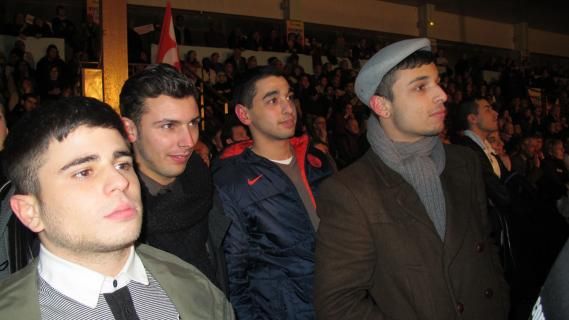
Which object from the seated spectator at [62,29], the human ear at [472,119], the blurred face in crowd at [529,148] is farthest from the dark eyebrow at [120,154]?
the seated spectator at [62,29]

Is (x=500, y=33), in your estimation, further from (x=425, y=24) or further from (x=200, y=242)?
(x=200, y=242)

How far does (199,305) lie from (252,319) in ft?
2.50

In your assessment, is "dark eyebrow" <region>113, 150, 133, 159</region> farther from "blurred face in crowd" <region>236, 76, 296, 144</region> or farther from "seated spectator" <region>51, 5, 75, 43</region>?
"seated spectator" <region>51, 5, 75, 43</region>

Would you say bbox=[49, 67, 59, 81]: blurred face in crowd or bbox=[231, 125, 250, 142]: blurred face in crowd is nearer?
bbox=[231, 125, 250, 142]: blurred face in crowd

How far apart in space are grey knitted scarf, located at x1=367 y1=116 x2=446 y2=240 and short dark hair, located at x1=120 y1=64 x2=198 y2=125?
2.77ft

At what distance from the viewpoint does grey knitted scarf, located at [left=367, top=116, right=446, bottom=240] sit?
1833 millimetres

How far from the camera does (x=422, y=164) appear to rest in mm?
1884

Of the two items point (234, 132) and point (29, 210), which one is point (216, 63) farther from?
point (29, 210)

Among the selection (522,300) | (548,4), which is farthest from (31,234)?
(548,4)

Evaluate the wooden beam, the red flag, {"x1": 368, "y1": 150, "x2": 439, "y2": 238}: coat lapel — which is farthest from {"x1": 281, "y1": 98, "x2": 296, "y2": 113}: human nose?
the red flag

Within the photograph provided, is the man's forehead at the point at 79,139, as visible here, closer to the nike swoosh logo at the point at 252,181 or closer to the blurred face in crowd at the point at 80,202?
the blurred face in crowd at the point at 80,202

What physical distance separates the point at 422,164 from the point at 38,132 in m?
1.35

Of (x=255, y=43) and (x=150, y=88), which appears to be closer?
(x=150, y=88)

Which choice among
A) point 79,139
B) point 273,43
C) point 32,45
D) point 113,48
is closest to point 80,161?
point 79,139
